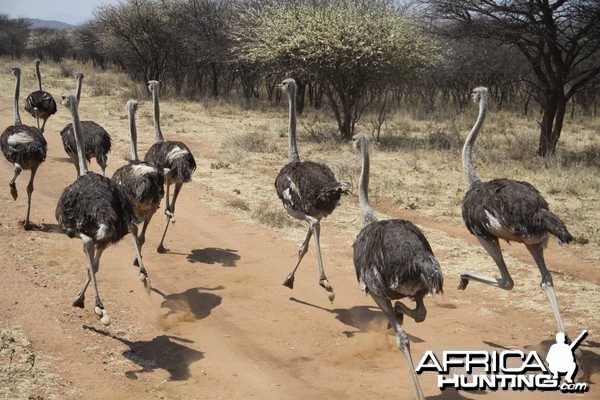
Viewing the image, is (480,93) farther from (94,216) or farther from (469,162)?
(94,216)

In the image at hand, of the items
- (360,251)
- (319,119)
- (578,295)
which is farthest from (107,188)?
(319,119)

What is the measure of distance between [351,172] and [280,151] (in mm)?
2960

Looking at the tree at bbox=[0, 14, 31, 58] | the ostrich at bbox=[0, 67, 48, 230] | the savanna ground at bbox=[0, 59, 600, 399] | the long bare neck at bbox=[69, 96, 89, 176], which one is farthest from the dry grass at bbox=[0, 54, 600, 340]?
the tree at bbox=[0, 14, 31, 58]

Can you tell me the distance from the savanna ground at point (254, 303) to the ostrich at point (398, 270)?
0.60 meters

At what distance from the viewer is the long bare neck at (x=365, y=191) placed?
519 centimetres

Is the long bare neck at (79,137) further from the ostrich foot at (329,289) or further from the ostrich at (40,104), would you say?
the ostrich at (40,104)

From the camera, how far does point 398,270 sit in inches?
174

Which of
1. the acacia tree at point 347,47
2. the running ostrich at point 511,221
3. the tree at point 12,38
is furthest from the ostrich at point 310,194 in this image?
the tree at point 12,38

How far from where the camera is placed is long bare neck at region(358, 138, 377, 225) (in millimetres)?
5188

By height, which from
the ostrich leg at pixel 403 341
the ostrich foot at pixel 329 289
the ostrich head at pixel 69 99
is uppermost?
the ostrich head at pixel 69 99

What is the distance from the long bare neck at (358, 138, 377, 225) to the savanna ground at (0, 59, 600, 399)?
1.16 metres

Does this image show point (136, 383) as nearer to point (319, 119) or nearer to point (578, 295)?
point (578, 295)

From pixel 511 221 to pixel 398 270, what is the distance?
1.44 m

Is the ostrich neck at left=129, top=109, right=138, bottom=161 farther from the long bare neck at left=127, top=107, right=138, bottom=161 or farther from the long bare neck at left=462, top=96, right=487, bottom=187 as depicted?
the long bare neck at left=462, top=96, right=487, bottom=187
